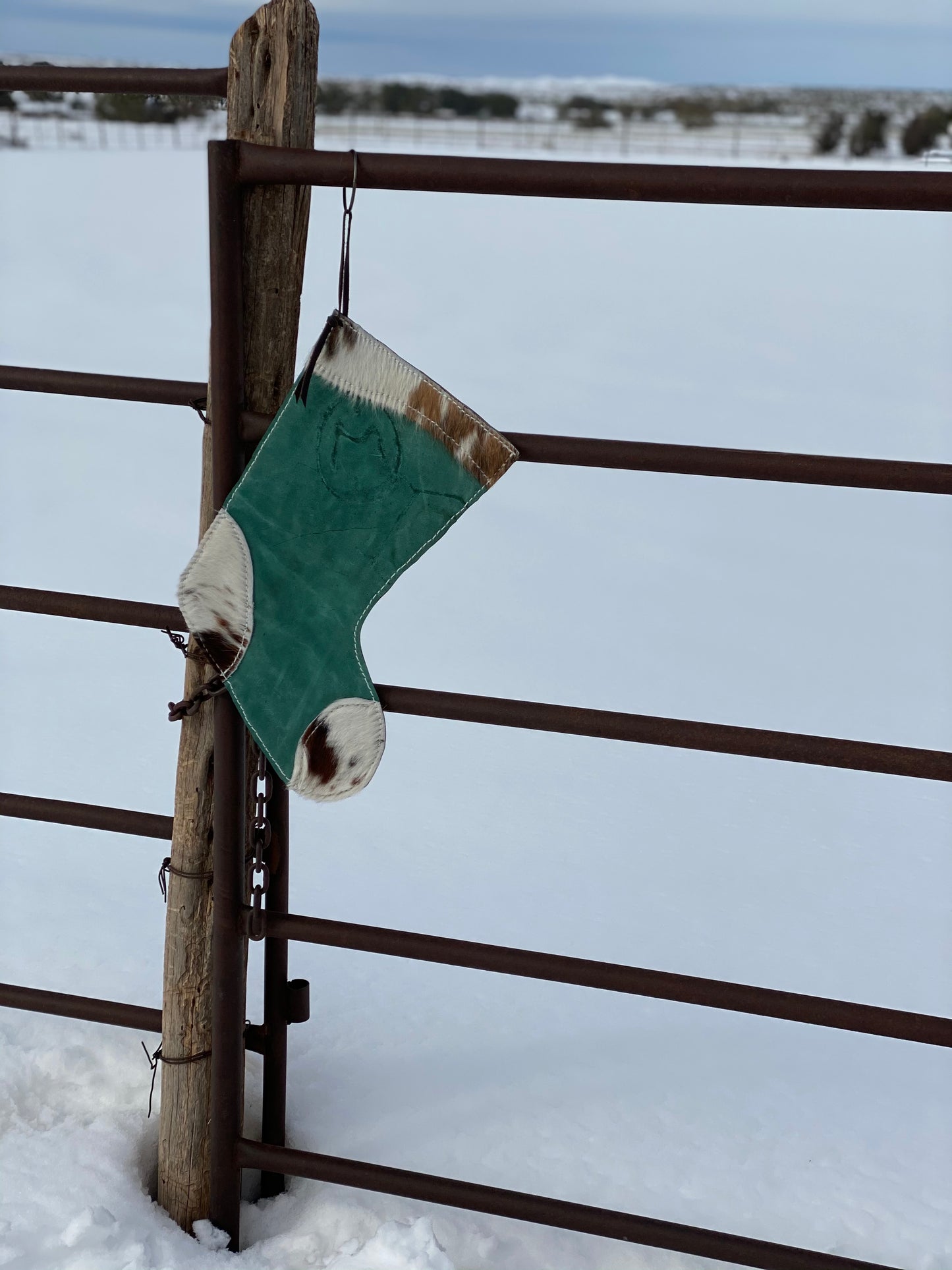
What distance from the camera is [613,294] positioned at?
20.7 ft

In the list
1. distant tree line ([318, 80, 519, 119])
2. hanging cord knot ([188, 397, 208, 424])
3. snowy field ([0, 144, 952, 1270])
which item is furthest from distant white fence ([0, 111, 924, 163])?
hanging cord knot ([188, 397, 208, 424])

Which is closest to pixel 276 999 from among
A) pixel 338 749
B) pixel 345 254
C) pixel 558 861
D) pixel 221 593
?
pixel 338 749

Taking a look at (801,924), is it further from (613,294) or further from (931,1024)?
(613,294)

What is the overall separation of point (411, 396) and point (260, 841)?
1.30 ft

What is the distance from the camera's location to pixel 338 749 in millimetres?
943

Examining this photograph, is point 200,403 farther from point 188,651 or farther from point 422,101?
point 422,101

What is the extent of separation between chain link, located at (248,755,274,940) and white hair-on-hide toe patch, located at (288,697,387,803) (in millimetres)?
36

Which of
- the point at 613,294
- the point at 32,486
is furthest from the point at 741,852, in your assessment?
the point at 613,294

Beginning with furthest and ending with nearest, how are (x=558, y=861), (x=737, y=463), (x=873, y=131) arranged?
(x=873, y=131), (x=558, y=861), (x=737, y=463)

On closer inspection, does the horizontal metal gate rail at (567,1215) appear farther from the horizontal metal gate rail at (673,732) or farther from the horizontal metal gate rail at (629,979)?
the horizontal metal gate rail at (673,732)

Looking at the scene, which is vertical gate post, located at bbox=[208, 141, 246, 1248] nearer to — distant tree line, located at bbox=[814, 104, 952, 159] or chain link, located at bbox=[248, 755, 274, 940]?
chain link, located at bbox=[248, 755, 274, 940]

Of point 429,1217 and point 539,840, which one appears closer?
point 429,1217

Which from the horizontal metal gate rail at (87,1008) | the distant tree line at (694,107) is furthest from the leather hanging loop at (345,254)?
the distant tree line at (694,107)

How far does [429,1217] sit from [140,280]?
6.13 metres
